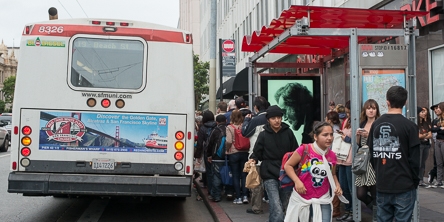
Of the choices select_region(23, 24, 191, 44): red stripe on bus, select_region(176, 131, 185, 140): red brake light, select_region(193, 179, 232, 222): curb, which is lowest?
select_region(193, 179, 232, 222): curb

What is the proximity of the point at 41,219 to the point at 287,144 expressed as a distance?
4.30 m

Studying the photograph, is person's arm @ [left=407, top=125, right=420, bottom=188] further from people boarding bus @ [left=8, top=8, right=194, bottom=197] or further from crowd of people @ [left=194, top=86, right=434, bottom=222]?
people boarding bus @ [left=8, top=8, right=194, bottom=197]

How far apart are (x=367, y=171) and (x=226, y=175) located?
3945 mm

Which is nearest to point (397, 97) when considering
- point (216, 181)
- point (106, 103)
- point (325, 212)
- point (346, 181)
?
point (325, 212)

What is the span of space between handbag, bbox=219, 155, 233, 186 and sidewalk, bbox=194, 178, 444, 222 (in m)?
0.38

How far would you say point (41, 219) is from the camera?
337 inches

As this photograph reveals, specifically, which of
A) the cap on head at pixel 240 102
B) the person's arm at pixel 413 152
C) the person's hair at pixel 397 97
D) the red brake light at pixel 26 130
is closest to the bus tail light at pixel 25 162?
the red brake light at pixel 26 130

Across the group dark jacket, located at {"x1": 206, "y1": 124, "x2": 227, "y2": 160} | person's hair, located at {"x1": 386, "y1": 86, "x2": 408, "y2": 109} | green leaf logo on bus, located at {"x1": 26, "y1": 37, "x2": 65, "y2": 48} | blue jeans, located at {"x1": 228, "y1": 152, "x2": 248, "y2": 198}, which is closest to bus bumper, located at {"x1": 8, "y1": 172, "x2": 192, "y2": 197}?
green leaf logo on bus, located at {"x1": 26, "y1": 37, "x2": 65, "y2": 48}

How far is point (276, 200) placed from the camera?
21.7 feet

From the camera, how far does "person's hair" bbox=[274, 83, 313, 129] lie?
11.4 m

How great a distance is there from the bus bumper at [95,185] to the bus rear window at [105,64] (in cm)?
129

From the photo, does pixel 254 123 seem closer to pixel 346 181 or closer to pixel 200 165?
pixel 346 181

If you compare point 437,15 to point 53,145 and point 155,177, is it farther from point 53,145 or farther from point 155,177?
point 53,145

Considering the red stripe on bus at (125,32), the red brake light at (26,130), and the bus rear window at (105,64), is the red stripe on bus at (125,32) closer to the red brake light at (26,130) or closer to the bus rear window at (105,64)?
the bus rear window at (105,64)
